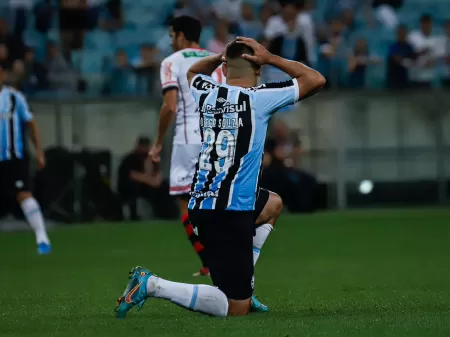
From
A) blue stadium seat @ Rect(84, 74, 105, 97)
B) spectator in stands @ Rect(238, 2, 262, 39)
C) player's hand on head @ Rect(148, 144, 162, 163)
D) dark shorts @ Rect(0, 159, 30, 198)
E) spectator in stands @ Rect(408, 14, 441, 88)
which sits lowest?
dark shorts @ Rect(0, 159, 30, 198)

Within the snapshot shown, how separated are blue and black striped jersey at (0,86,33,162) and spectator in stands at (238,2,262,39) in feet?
23.5

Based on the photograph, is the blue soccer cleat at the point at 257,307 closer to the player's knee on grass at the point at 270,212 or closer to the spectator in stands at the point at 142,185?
the player's knee on grass at the point at 270,212

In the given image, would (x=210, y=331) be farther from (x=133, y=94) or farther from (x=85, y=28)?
(x=85, y=28)

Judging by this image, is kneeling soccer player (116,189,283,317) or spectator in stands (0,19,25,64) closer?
kneeling soccer player (116,189,283,317)

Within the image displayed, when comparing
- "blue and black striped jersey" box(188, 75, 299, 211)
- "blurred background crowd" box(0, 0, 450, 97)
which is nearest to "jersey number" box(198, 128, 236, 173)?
"blue and black striped jersey" box(188, 75, 299, 211)

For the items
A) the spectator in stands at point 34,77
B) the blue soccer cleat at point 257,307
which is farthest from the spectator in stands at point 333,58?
the blue soccer cleat at point 257,307

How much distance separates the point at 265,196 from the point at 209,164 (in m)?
0.89

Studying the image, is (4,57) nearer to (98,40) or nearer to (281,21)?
(98,40)

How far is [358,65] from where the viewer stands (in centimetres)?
2000

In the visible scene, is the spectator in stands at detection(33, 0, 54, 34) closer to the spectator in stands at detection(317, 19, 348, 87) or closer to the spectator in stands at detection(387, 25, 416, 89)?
the spectator in stands at detection(317, 19, 348, 87)

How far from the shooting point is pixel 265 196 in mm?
7777

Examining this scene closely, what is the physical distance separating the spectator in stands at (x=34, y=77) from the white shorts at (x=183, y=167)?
8.46 meters

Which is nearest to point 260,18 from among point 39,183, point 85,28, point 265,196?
point 85,28

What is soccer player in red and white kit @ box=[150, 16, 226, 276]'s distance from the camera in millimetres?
10352
